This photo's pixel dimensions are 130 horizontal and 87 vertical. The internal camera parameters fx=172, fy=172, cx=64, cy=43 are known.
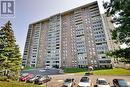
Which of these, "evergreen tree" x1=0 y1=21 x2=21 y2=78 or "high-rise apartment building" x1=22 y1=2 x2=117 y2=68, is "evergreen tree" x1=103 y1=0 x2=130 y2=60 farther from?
"high-rise apartment building" x1=22 y1=2 x2=117 y2=68

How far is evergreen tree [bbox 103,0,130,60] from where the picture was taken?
1099cm

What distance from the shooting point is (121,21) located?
11680 mm

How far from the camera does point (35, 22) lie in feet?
479

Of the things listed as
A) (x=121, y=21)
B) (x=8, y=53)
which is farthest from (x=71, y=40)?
(x=121, y=21)

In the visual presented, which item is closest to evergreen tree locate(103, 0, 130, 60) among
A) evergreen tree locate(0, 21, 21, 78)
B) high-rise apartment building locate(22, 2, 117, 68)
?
evergreen tree locate(0, 21, 21, 78)

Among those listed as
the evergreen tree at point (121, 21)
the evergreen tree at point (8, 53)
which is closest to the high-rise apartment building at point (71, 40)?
the evergreen tree at point (8, 53)

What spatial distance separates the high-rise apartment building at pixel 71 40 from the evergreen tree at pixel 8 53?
60.0 metres

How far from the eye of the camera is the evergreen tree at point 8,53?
37237 millimetres

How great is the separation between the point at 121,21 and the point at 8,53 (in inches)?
1261

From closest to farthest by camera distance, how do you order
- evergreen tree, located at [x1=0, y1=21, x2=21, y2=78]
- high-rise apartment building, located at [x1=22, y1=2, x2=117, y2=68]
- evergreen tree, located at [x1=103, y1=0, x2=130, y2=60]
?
1. evergreen tree, located at [x1=103, y1=0, x2=130, y2=60]
2. evergreen tree, located at [x1=0, y1=21, x2=21, y2=78]
3. high-rise apartment building, located at [x1=22, y1=2, x2=117, y2=68]

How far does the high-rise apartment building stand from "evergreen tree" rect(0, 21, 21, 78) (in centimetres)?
6004

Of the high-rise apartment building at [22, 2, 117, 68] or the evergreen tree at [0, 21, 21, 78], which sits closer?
the evergreen tree at [0, 21, 21, 78]

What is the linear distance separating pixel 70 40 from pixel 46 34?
28.1 metres

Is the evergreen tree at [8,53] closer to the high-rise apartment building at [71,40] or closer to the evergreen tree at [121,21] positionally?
the evergreen tree at [121,21]
